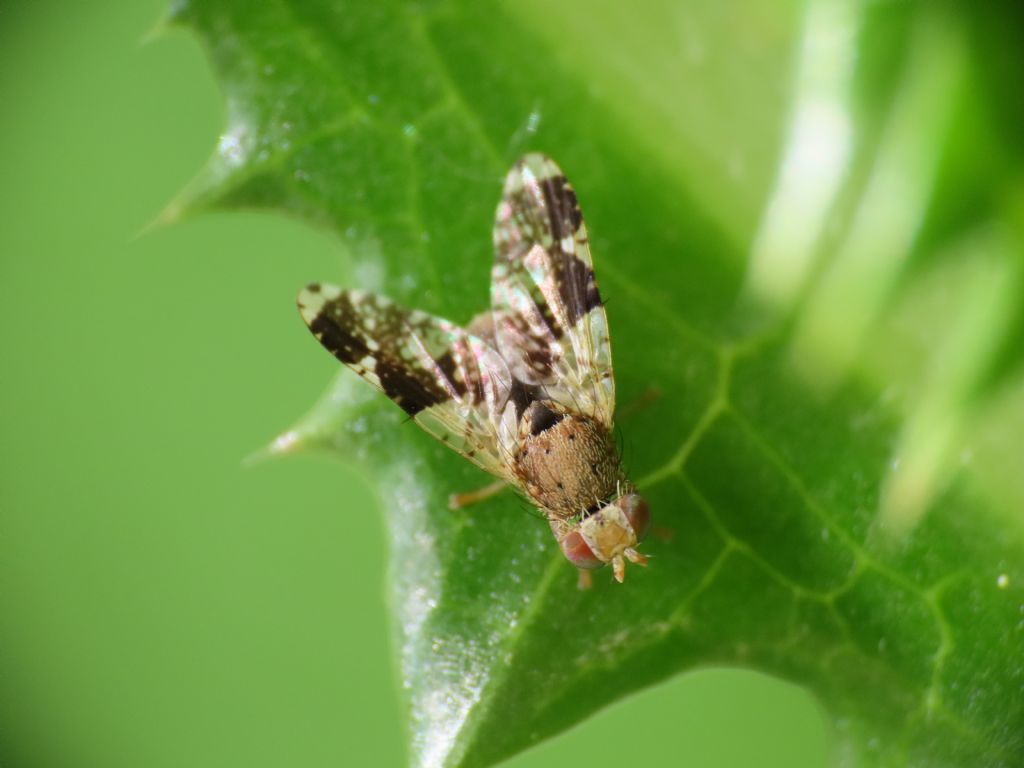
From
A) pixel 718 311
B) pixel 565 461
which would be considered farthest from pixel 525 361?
pixel 718 311

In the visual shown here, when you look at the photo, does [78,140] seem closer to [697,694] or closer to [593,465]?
[593,465]

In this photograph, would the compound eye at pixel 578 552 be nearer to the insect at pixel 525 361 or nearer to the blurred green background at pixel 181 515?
the insect at pixel 525 361

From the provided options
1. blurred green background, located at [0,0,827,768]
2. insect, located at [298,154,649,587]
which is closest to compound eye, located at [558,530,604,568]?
insect, located at [298,154,649,587]

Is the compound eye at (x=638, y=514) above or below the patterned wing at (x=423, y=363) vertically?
below

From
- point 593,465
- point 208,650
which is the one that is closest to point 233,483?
point 208,650

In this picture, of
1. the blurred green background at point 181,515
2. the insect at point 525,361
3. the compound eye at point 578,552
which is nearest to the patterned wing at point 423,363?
the insect at point 525,361
